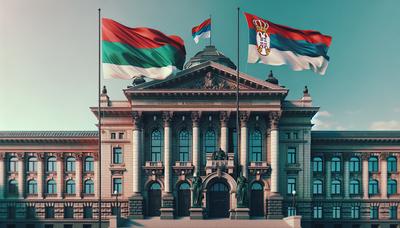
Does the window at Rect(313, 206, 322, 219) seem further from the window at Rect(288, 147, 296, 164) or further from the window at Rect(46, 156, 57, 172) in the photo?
the window at Rect(46, 156, 57, 172)

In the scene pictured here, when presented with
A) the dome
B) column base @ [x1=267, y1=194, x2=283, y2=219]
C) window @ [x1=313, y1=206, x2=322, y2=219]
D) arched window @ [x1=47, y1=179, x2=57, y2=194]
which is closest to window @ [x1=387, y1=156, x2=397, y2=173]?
window @ [x1=313, y1=206, x2=322, y2=219]

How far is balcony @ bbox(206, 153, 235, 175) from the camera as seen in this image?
217 ft

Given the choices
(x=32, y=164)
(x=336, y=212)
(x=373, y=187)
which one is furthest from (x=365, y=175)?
Result: (x=32, y=164)

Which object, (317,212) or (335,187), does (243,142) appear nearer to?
(317,212)

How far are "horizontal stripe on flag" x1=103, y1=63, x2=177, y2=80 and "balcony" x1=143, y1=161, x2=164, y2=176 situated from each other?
22.1 metres

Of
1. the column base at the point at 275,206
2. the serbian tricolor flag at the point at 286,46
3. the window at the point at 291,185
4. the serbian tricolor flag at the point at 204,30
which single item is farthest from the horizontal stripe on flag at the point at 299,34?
the window at the point at 291,185

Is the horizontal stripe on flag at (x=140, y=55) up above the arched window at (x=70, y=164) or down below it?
above

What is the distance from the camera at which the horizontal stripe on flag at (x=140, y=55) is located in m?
46.6

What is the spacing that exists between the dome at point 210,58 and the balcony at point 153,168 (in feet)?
80.7

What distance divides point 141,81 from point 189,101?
27.7ft

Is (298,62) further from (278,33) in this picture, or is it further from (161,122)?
(161,122)

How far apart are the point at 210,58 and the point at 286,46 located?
127 feet

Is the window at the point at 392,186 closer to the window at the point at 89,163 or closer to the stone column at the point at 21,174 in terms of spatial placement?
the window at the point at 89,163

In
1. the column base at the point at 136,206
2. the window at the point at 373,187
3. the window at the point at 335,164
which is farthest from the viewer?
the window at the point at 335,164
